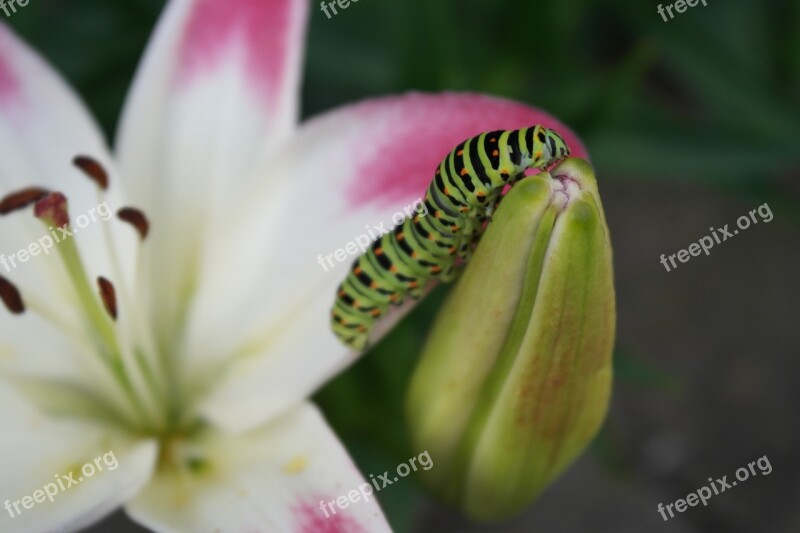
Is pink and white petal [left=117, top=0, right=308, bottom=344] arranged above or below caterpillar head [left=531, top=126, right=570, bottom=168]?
above

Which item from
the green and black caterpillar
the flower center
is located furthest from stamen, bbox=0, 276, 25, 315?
the green and black caterpillar

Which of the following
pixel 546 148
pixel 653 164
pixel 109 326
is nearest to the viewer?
pixel 546 148

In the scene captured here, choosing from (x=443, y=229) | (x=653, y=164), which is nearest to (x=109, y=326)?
(x=443, y=229)

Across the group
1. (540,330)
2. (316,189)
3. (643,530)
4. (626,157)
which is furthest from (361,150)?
(643,530)

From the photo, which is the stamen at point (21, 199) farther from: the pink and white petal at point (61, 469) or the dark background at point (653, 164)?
the dark background at point (653, 164)

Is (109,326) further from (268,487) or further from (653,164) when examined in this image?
(653,164)

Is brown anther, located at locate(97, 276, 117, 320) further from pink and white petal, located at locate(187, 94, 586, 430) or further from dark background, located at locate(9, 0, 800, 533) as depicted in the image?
dark background, located at locate(9, 0, 800, 533)
